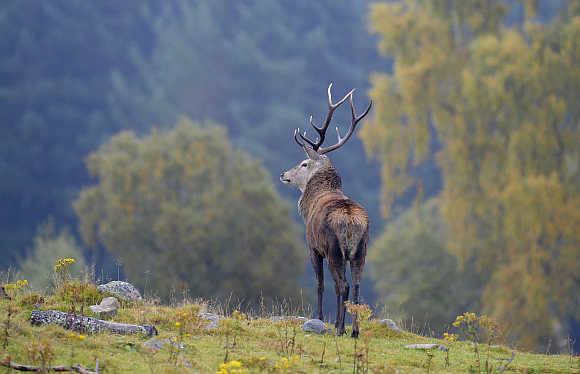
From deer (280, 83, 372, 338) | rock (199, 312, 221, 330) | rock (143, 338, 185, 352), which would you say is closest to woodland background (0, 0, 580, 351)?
rock (199, 312, 221, 330)

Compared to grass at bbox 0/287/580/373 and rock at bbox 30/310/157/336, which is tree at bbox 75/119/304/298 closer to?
grass at bbox 0/287/580/373

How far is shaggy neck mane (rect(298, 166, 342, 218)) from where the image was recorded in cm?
1329

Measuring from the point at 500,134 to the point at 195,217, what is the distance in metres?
11.2

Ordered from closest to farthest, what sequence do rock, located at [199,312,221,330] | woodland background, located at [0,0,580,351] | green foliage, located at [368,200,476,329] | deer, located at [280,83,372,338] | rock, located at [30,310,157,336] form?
rock, located at [30,310,157,336], rock, located at [199,312,221,330], deer, located at [280,83,372,338], woodland background, located at [0,0,580,351], green foliage, located at [368,200,476,329]

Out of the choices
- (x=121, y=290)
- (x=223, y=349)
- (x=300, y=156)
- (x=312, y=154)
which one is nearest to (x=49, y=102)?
(x=300, y=156)

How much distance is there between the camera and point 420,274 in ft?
109

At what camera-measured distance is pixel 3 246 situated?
149 ft

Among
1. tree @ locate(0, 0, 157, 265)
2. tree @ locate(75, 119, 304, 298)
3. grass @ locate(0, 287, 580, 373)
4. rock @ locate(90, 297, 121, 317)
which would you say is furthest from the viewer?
tree @ locate(0, 0, 157, 265)

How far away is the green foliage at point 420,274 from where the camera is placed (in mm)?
32062

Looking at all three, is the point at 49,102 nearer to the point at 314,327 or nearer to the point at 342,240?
the point at 342,240

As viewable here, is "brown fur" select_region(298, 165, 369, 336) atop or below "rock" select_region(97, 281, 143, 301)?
atop

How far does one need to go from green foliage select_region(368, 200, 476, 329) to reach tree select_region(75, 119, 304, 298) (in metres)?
3.35

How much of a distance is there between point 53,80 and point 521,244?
33049 mm

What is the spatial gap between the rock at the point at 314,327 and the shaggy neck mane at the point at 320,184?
2.72 m
